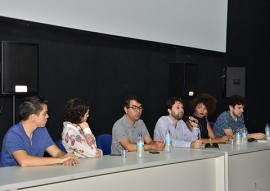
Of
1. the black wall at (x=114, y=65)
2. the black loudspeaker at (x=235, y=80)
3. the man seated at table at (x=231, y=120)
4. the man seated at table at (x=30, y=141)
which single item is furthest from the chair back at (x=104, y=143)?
the black loudspeaker at (x=235, y=80)

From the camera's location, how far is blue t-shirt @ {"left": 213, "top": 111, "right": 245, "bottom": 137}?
609cm

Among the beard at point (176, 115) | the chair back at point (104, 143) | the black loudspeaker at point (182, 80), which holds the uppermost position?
the black loudspeaker at point (182, 80)

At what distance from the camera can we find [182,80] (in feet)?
21.5

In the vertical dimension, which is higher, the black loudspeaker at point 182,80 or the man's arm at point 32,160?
the black loudspeaker at point 182,80

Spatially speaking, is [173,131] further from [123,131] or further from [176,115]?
[123,131]

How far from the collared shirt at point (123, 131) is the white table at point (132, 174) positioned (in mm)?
560

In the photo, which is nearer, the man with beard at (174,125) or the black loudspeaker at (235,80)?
the man with beard at (174,125)

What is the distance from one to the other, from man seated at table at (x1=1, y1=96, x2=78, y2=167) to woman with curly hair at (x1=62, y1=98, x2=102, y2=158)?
176 millimetres

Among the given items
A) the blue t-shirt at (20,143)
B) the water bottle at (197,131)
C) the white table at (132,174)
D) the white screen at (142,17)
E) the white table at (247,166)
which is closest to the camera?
the white table at (132,174)

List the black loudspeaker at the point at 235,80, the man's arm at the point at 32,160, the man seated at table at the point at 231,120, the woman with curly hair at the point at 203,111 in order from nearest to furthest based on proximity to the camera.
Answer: the man's arm at the point at 32,160 → the woman with curly hair at the point at 203,111 → the man seated at table at the point at 231,120 → the black loudspeaker at the point at 235,80

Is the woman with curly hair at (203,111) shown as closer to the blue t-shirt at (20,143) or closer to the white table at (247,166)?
the white table at (247,166)

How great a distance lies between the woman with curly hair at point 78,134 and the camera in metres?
3.95

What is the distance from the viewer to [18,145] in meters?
3.49

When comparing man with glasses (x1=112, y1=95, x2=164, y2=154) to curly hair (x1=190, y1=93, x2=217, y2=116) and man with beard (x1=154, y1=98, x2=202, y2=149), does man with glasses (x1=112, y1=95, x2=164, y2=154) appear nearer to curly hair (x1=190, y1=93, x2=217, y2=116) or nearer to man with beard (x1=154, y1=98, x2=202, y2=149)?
man with beard (x1=154, y1=98, x2=202, y2=149)
